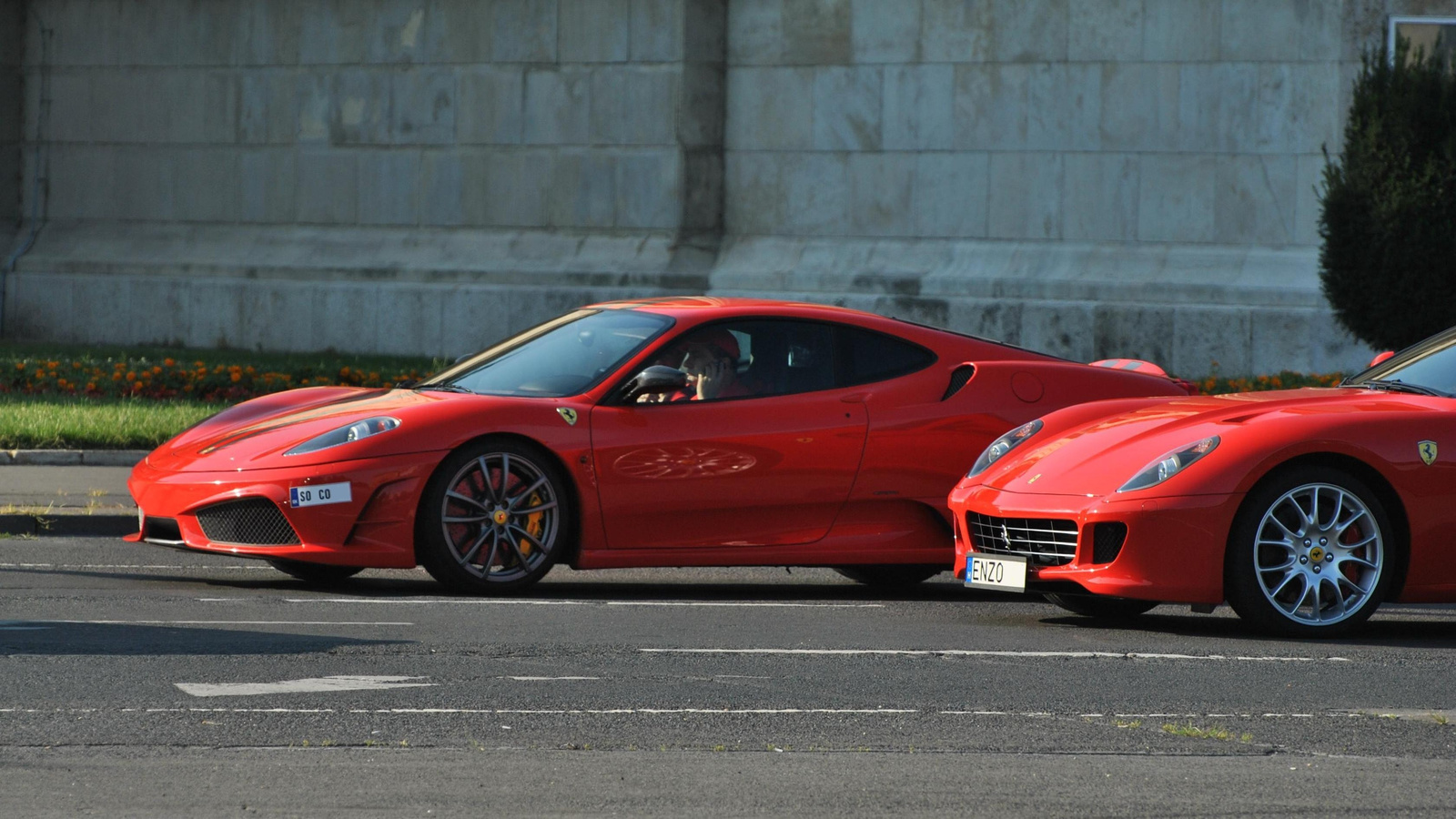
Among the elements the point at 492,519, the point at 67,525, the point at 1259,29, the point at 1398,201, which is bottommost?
the point at 67,525

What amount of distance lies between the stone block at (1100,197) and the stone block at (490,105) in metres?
6.02

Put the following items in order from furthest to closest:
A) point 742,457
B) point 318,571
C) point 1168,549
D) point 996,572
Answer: point 318,571
point 742,457
point 996,572
point 1168,549

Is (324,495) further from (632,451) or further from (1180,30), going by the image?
(1180,30)

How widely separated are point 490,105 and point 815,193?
380 centimetres

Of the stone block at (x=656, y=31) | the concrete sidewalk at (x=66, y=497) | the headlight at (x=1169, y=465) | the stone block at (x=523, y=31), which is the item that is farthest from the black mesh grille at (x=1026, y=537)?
the stone block at (x=523, y=31)

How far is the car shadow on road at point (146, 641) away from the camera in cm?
713

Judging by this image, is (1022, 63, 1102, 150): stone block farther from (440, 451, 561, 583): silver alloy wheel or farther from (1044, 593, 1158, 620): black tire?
(440, 451, 561, 583): silver alloy wheel

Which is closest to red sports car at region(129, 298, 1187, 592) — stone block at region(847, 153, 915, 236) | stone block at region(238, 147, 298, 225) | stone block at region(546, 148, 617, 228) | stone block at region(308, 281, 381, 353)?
stone block at region(847, 153, 915, 236)

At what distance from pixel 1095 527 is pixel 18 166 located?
20562 millimetres

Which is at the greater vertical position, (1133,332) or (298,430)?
(1133,332)

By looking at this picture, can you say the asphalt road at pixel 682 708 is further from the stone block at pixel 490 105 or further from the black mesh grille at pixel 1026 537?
the stone block at pixel 490 105

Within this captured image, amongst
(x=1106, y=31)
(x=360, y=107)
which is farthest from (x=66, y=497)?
(x=1106, y=31)

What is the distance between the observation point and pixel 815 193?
2212 centimetres

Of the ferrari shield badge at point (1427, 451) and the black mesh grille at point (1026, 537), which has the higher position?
the ferrari shield badge at point (1427, 451)
